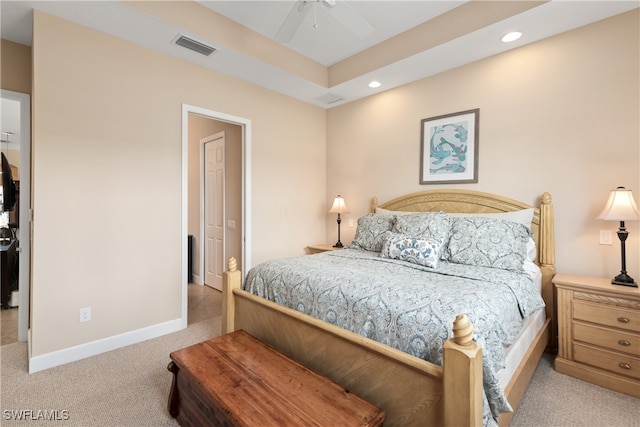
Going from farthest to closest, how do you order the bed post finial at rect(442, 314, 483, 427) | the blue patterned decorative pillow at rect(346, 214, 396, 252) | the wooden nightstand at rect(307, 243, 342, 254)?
the wooden nightstand at rect(307, 243, 342, 254), the blue patterned decorative pillow at rect(346, 214, 396, 252), the bed post finial at rect(442, 314, 483, 427)

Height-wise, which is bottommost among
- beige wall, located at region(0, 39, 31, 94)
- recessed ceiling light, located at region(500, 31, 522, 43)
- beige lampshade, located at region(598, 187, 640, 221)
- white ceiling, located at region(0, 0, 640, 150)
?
beige lampshade, located at region(598, 187, 640, 221)

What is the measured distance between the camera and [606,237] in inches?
94.3

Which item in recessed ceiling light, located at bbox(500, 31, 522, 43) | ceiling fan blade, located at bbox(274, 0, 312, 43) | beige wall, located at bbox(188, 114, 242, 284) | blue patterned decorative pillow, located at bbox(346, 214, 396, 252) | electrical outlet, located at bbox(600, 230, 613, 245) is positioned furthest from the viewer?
beige wall, located at bbox(188, 114, 242, 284)

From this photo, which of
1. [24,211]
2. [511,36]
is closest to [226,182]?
[24,211]

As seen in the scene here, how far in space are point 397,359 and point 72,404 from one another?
2.11m

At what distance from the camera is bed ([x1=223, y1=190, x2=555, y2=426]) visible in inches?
43.3

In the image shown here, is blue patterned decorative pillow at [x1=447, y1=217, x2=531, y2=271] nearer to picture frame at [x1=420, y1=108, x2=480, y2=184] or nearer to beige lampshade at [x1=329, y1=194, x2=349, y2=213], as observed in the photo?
picture frame at [x1=420, y1=108, x2=480, y2=184]

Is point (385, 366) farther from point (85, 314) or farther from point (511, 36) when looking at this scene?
point (511, 36)

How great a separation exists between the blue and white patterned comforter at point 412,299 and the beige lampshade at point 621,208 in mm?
744

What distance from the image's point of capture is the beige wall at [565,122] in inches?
91.8

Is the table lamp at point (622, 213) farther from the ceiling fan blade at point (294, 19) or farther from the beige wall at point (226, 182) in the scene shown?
the beige wall at point (226, 182)

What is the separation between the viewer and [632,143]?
7.54 ft

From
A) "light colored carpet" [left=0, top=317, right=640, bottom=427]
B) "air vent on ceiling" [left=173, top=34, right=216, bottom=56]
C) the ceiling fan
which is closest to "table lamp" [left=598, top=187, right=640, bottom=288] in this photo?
"light colored carpet" [left=0, top=317, right=640, bottom=427]

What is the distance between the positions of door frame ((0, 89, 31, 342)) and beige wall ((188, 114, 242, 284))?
4.94ft
